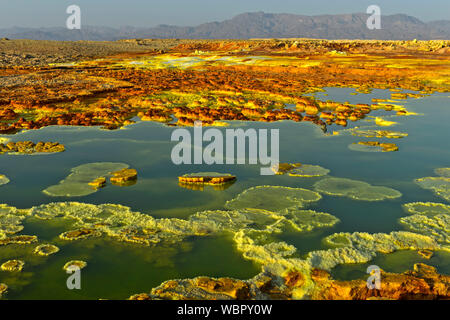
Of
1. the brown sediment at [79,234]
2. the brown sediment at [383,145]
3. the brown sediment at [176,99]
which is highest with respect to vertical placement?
the brown sediment at [176,99]

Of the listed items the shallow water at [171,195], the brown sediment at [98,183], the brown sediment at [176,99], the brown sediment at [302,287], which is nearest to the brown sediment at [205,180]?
the shallow water at [171,195]

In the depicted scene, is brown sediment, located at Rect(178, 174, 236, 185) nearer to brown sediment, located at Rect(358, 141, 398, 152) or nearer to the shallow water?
the shallow water

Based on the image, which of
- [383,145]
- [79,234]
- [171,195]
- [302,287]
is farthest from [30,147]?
[383,145]

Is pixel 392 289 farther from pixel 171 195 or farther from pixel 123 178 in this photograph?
pixel 123 178

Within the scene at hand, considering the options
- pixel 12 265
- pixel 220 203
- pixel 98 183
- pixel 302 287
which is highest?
pixel 98 183

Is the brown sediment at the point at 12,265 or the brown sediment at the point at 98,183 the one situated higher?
the brown sediment at the point at 98,183

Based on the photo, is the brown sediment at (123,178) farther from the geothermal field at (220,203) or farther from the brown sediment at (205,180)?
the brown sediment at (205,180)

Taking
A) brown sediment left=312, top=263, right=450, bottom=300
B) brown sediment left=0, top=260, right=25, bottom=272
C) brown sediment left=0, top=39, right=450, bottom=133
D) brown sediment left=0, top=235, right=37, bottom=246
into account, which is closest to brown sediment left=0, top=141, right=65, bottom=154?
brown sediment left=0, top=39, right=450, bottom=133

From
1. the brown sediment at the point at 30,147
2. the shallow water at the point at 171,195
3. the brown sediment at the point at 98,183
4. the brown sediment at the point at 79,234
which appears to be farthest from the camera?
the brown sediment at the point at 30,147
